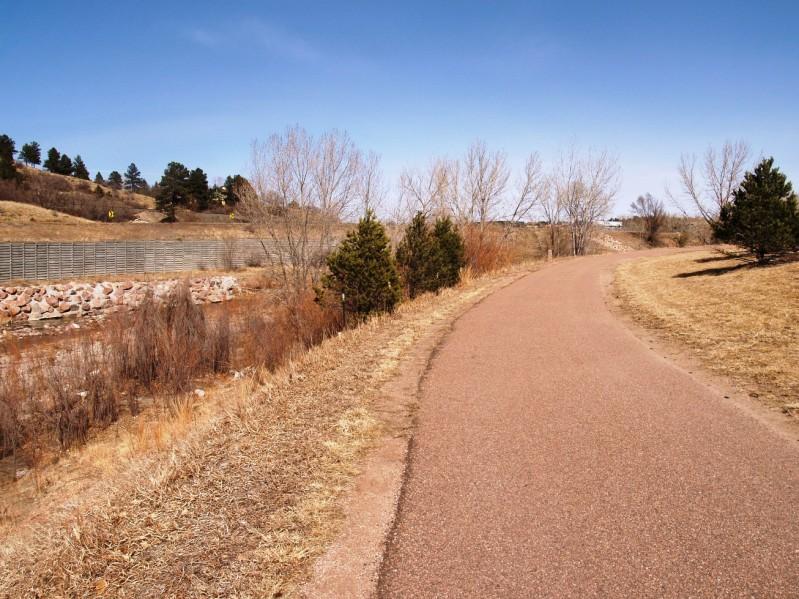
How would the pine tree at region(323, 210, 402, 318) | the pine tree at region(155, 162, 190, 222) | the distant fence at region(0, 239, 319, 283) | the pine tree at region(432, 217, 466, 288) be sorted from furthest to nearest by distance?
the pine tree at region(155, 162, 190, 222)
the distant fence at region(0, 239, 319, 283)
the pine tree at region(432, 217, 466, 288)
the pine tree at region(323, 210, 402, 318)

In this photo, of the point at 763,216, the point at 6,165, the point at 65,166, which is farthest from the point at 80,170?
the point at 763,216

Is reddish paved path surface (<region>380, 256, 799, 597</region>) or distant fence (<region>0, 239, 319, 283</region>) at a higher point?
distant fence (<region>0, 239, 319, 283</region>)

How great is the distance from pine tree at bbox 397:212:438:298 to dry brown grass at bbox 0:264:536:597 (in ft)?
36.4

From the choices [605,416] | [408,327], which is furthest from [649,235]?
[605,416]

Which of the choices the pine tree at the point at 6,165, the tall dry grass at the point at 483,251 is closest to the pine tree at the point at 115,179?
the pine tree at the point at 6,165

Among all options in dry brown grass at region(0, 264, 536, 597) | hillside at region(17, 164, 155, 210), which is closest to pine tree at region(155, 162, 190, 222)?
hillside at region(17, 164, 155, 210)

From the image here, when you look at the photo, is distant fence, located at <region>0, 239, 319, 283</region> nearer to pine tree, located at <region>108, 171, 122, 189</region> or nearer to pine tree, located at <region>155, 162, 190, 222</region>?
pine tree, located at <region>155, 162, 190, 222</region>

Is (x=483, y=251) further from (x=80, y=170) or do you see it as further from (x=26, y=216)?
(x=80, y=170)

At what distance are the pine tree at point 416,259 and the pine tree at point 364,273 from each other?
3.72 metres

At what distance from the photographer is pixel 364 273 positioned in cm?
1376

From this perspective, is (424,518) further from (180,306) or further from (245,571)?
(180,306)

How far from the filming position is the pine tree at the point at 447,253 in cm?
1921

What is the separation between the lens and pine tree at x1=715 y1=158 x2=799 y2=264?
56.9 ft

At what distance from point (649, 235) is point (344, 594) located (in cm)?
6975
